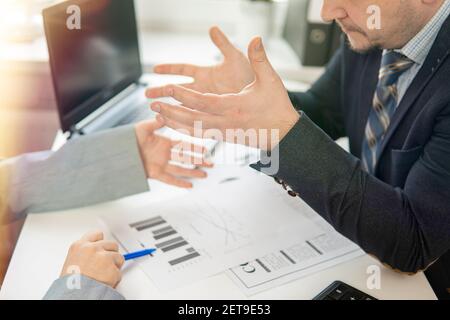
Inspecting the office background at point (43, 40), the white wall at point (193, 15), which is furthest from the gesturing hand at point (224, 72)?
the white wall at point (193, 15)

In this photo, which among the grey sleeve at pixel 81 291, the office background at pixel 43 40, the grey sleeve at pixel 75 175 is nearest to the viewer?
the grey sleeve at pixel 81 291

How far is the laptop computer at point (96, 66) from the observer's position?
1.07 meters

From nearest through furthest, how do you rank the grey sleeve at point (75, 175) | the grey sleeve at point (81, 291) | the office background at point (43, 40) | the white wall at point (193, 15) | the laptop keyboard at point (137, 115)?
the grey sleeve at point (81, 291) < the grey sleeve at point (75, 175) < the laptop keyboard at point (137, 115) < the office background at point (43, 40) < the white wall at point (193, 15)

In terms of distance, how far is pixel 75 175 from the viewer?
3.12 feet

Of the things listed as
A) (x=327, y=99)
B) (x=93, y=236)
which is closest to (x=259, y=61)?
(x=93, y=236)

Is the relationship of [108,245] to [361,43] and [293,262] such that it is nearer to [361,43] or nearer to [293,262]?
[293,262]

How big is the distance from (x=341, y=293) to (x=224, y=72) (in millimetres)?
515

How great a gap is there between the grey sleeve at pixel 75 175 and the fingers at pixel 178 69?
15cm

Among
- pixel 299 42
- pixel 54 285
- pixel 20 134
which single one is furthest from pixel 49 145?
pixel 54 285

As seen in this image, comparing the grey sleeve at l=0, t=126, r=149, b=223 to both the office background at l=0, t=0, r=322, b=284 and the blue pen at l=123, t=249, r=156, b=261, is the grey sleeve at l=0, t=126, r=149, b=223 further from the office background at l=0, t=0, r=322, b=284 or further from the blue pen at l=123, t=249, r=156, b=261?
the office background at l=0, t=0, r=322, b=284

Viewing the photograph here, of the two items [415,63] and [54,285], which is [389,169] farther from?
[54,285]

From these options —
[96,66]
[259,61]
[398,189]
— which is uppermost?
[259,61]

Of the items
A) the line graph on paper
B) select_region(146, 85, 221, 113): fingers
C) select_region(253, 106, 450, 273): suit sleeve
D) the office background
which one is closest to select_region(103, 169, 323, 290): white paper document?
the line graph on paper

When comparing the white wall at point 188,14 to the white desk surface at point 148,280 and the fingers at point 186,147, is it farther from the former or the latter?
the white desk surface at point 148,280
